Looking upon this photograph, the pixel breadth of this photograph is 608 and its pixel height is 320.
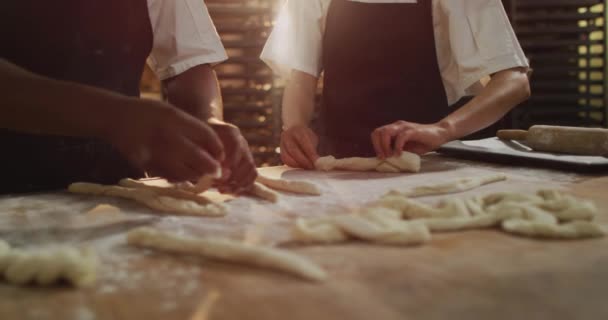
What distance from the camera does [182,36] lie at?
1946 mm

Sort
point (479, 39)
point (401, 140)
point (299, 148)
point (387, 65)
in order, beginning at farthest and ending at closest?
point (387, 65), point (479, 39), point (299, 148), point (401, 140)

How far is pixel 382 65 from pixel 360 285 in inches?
63.8

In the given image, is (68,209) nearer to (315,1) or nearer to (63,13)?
(63,13)

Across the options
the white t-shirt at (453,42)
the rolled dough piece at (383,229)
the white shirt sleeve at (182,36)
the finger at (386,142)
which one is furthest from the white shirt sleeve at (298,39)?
the rolled dough piece at (383,229)

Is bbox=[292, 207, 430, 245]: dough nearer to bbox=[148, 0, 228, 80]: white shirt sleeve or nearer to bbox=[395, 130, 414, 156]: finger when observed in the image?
bbox=[395, 130, 414, 156]: finger

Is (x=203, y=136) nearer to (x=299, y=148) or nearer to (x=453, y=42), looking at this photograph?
Answer: (x=299, y=148)

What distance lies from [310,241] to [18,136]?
1195 mm

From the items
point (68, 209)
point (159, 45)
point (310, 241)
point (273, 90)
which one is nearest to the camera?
point (310, 241)

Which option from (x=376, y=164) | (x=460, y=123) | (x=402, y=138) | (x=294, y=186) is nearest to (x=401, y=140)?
(x=402, y=138)

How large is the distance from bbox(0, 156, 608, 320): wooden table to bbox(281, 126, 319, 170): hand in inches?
32.1

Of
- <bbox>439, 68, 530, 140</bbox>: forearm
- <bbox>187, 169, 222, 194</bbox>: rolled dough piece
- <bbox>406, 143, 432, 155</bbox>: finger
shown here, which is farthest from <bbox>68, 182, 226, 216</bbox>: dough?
<bbox>439, 68, 530, 140</bbox>: forearm

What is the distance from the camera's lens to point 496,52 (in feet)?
6.61

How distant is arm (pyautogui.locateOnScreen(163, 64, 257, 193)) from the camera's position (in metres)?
1.29

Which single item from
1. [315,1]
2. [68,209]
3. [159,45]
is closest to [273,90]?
[315,1]
